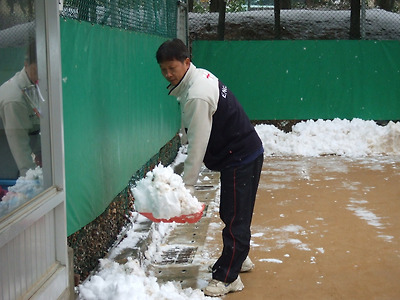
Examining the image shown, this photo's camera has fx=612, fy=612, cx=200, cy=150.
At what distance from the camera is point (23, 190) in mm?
3303

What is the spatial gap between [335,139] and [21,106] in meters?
8.35

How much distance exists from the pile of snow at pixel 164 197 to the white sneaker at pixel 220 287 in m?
0.62

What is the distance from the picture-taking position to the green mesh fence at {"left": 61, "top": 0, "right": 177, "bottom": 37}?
189 inches

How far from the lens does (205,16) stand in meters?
19.8

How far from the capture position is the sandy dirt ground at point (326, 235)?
15.5ft

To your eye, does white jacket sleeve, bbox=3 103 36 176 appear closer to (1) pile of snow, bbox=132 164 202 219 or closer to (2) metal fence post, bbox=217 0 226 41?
(1) pile of snow, bbox=132 164 202 219

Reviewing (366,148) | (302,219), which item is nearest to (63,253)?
(302,219)

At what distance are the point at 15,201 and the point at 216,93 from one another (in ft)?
5.62

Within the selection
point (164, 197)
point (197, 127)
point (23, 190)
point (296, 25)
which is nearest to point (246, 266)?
point (164, 197)

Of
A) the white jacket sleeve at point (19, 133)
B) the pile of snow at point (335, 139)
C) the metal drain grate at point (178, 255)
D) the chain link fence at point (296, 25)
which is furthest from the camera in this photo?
the chain link fence at point (296, 25)

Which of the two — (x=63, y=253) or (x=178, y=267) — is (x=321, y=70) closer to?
(x=178, y=267)

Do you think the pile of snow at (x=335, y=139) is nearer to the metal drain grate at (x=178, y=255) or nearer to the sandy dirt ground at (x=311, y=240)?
the sandy dirt ground at (x=311, y=240)

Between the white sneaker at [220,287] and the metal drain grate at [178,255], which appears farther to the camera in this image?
the metal drain grate at [178,255]

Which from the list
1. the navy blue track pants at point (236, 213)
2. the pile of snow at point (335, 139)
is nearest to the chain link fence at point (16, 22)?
the navy blue track pants at point (236, 213)
